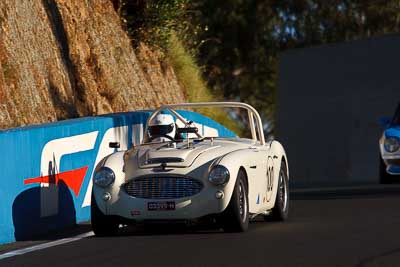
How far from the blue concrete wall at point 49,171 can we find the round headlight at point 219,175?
2.04 metres

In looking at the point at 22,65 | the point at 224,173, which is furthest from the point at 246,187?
the point at 22,65

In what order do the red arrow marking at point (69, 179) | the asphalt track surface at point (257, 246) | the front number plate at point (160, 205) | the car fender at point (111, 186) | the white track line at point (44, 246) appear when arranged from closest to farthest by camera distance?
1. the asphalt track surface at point (257, 246)
2. the white track line at point (44, 246)
3. the front number plate at point (160, 205)
4. the car fender at point (111, 186)
5. the red arrow marking at point (69, 179)

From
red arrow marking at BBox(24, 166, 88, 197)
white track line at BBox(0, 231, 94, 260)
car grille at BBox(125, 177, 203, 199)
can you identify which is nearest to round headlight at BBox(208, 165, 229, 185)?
car grille at BBox(125, 177, 203, 199)

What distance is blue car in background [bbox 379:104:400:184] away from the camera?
74.1 ft

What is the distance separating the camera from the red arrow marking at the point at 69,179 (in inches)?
572

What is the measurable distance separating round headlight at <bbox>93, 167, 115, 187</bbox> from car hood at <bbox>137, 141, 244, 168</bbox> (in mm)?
306

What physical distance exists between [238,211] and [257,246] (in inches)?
57.8

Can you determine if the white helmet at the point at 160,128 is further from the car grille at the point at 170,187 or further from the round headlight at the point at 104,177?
the car grille at the point at 170,187

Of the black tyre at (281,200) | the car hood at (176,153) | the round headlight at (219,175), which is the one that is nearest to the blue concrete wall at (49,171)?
the car hood at (176,153)

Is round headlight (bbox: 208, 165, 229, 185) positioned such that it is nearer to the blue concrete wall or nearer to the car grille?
the car grille

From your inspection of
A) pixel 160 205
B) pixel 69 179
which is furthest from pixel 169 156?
pixel 69 179

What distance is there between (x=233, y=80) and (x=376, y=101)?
91.1ft

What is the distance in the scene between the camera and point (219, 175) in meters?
13.1

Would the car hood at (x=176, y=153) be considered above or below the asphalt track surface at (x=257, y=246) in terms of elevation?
above
